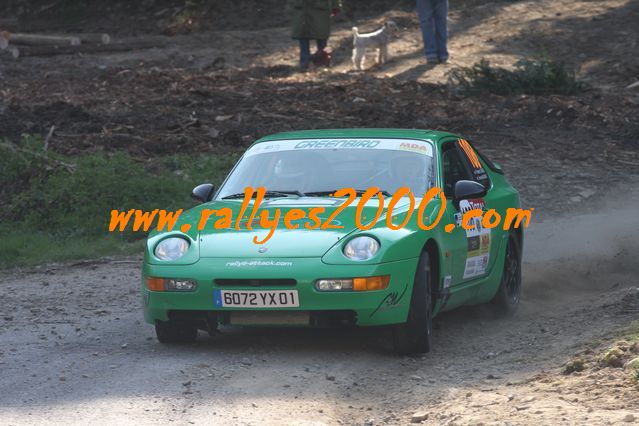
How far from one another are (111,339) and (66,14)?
24.3 metres

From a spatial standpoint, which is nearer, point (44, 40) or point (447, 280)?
point (447, 280)

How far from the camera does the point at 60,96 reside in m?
21.4

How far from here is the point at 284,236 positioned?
8203 millimetres

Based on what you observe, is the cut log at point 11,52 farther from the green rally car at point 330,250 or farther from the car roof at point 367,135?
the green rally car at point 330,250

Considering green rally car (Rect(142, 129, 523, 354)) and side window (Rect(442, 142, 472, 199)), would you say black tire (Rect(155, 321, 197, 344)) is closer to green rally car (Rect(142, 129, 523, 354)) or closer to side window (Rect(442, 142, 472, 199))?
green rally car (Rect(142, 129, 523, 354))

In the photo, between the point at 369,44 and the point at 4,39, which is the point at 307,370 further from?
the point at 4,39

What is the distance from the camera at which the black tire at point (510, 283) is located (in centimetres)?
1017

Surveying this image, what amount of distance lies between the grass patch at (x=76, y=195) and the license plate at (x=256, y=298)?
5708mm

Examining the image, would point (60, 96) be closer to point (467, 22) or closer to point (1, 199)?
point (1, 199)

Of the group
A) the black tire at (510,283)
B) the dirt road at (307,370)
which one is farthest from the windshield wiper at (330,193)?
the black tire at (510,283)

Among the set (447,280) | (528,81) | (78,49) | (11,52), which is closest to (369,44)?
(528,81)

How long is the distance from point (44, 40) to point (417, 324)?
20949mm

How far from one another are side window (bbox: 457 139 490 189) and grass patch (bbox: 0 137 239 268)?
4.65 meters

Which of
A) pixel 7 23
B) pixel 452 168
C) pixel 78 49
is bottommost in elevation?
pixel 78 49
